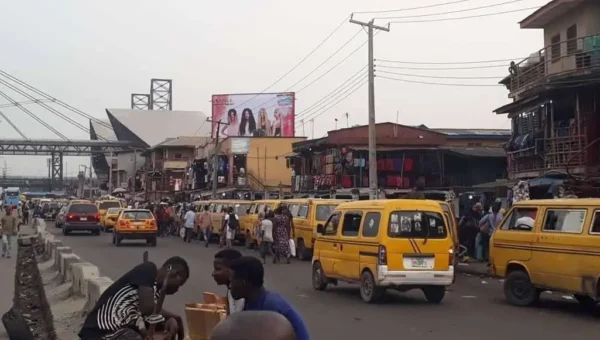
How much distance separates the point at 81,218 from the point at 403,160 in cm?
1788

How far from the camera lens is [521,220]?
1531cm

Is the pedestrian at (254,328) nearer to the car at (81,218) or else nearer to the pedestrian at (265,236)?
the pedestrian at (265,236)

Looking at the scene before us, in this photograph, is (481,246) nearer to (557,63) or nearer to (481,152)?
(557,63)

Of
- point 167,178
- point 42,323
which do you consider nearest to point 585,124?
point 42,323

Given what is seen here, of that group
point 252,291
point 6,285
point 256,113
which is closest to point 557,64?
point 6,285

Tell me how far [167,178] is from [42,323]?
264 ft

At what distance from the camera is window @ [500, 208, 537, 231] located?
49.3 feet

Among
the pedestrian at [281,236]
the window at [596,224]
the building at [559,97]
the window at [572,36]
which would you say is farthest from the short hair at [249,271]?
the window at [572,36]

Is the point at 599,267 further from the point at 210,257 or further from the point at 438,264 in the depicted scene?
the point at 210,257

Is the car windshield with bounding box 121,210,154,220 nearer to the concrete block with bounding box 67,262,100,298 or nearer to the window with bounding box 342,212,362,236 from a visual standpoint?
the concrete block with bounding box 67,262,100,298

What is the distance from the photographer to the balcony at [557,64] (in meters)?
25.1

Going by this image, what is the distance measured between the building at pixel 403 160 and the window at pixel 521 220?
94.5 feet

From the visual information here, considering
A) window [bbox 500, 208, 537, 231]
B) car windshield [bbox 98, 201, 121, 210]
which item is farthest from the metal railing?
car windshield [bbox 98, 201, 121, 210]

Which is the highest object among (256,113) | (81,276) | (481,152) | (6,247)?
(256,113)
